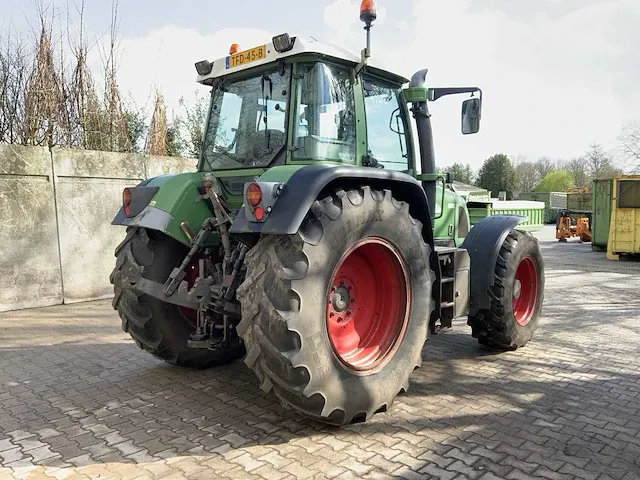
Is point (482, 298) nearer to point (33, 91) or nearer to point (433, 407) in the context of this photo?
point (433, 407)

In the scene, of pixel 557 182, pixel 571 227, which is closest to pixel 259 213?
pixel 571 227

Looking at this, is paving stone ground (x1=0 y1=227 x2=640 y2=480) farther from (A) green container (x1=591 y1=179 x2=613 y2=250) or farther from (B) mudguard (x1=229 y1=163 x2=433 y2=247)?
(A) green container (x1=591 y1=179 x2=613 y2=250)

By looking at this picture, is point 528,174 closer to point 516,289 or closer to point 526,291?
point 526,291

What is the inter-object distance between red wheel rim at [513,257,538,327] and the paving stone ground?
348mm

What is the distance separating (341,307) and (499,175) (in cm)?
4772

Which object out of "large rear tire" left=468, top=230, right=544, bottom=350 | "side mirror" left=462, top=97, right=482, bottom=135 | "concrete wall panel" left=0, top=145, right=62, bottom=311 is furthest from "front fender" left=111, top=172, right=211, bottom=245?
"concrete wall panel" left=0, top=145, right=62, bottom=311

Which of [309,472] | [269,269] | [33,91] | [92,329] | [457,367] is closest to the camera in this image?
[309,472]

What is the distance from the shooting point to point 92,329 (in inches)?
235

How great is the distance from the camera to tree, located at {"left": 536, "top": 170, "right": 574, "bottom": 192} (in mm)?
50750

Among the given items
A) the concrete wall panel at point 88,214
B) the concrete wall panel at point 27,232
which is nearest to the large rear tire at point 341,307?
the concrete wall panel at point 27,232

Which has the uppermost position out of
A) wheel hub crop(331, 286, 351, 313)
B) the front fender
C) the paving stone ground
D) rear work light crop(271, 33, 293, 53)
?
rear work light crop(271, 33, 293, 53)

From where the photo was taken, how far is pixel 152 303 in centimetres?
400

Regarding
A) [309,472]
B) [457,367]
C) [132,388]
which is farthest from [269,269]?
[457,367]

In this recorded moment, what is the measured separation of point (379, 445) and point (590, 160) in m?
55.1
